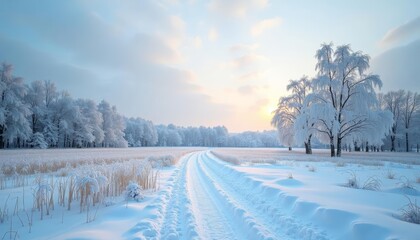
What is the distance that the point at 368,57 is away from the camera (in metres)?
23.1

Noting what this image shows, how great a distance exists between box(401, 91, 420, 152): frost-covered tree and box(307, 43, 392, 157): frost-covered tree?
3331 cm

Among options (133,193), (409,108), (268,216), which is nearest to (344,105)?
(268,216)

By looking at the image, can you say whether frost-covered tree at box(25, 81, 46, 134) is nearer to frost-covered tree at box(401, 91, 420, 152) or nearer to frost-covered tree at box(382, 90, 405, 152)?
frost-covered tree at box(382, 90, 405, 152)

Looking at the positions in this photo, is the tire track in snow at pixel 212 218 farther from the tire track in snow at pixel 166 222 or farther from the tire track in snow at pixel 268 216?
the tire track in snow at pixel 268 216

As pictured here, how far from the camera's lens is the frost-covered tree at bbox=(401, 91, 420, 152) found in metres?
45.1

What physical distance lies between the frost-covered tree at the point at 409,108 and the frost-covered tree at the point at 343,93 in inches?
1312

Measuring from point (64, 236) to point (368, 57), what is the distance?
98.6 feet

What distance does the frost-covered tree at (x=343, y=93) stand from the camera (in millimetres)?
22766

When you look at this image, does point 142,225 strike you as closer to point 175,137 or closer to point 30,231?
point 30,231

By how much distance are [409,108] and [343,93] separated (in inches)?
1474

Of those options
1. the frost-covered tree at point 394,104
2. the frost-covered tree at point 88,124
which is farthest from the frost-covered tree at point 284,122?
the frost-covered tree at point 88,124

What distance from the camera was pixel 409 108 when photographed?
46531 millimetres

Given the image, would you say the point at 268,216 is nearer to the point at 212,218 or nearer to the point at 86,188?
the point at 212,218

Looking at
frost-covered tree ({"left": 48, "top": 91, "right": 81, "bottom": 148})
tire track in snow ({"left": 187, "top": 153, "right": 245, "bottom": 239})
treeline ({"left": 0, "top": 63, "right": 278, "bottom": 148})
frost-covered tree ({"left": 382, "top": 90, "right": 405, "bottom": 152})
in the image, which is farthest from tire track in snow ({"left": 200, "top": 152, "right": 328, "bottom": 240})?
frost-covered tree ({"left": 382, "top": 90, "right": 405, "bottom": 152})
